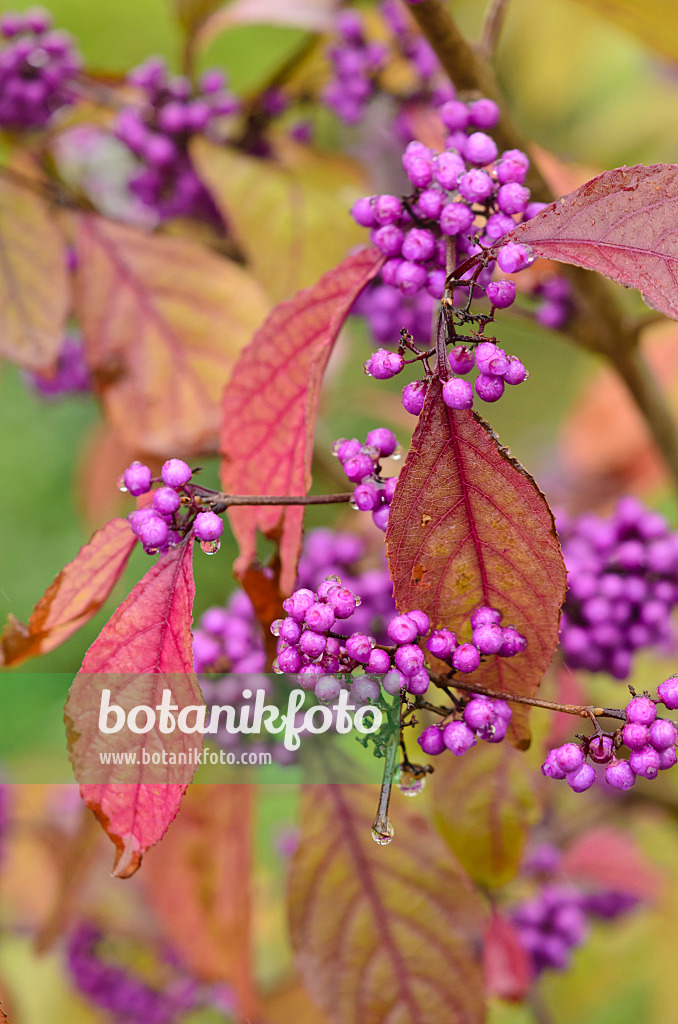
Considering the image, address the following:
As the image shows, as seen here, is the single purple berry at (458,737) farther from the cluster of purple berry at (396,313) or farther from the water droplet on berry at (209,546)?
the cluster of purple berry at (396,313)

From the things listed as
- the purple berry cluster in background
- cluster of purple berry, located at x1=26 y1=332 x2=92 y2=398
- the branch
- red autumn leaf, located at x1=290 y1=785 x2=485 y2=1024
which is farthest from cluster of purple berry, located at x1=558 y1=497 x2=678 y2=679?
cluster of purple berry, located at x1=26 y1=332 x2=92 y2=398

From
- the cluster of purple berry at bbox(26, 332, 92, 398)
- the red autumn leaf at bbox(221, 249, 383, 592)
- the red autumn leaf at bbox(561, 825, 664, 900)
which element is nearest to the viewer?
the red autumn leaf at bbox(221, 249, 383, 592)

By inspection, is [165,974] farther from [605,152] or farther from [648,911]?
[605,152]

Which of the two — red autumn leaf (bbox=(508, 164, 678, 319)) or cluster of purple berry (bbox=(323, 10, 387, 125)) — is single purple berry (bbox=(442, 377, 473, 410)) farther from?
cluster of purple berry (bbox=(323, 10, 387, 125))

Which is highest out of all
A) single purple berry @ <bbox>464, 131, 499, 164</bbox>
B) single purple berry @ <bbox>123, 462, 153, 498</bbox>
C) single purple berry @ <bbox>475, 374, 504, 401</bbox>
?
single purple berry @ <bbox>464, 131, 499, 164</bbox>

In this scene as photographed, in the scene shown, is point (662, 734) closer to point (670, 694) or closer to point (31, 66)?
point (670, 694)

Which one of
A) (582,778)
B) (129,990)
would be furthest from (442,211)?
Result: (129,990)
